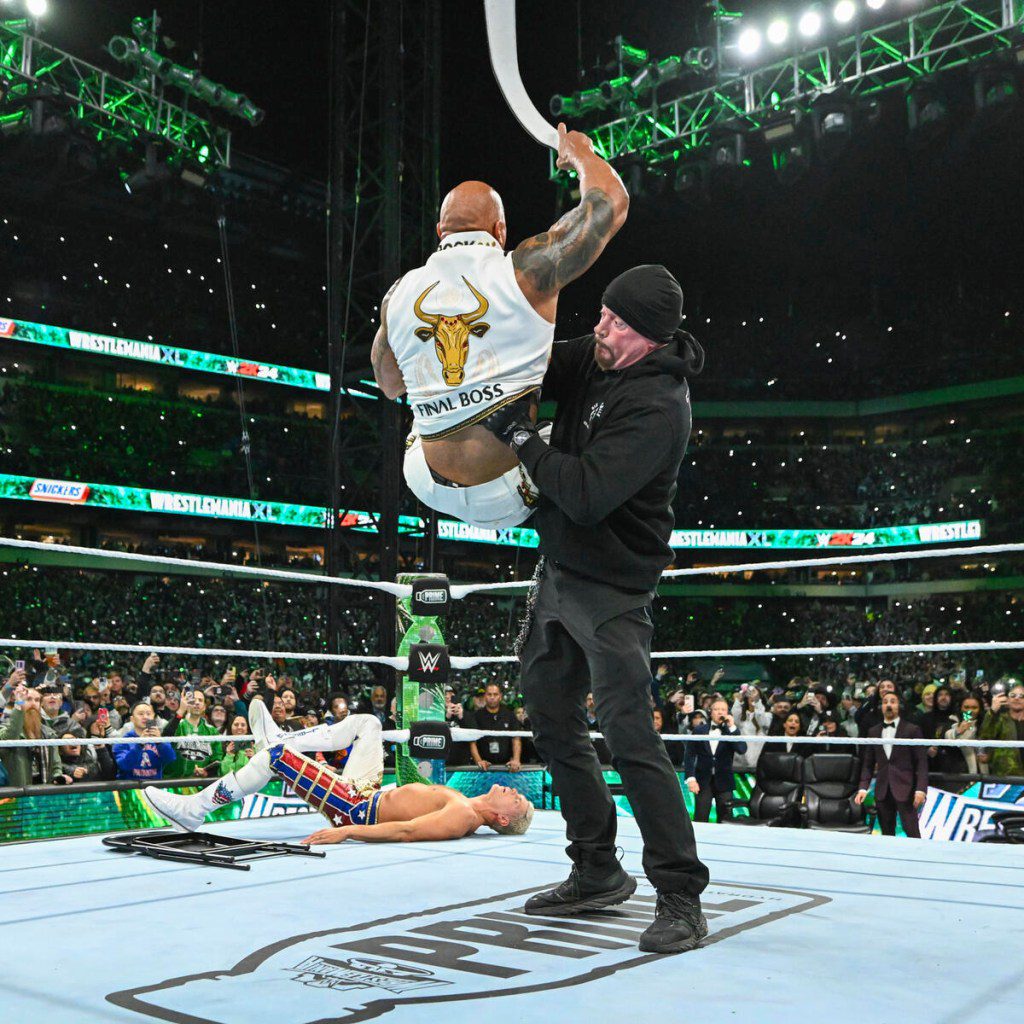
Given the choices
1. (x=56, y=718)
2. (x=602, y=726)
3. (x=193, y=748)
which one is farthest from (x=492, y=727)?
(x=602, y=726)

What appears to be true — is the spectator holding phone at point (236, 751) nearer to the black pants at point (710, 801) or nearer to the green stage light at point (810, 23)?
the black pants at point (710, 801)

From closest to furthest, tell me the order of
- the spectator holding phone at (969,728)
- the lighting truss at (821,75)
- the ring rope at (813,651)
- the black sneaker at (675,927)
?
1. the black sneaker at (675,927)
2. the ring rope at (813,651)
3. the spectator holding phone at (969,728)
4. the lighting truss at (821,75)

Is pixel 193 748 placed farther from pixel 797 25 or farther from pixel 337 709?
pixel 797 25

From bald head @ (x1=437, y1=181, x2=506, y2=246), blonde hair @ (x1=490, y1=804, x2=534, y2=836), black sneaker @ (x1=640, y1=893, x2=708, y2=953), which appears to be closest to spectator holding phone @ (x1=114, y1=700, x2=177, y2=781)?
blonde hair @ (x1=490, y1=804, x2=534, y2=836)

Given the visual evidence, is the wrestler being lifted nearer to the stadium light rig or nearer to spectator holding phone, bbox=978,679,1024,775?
spectator holding phone, bbox=978,679,1024,775

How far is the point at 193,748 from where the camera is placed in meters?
5.60

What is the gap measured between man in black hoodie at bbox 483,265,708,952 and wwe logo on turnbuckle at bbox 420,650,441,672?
1.09 metres

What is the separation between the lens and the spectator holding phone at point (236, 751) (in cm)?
510

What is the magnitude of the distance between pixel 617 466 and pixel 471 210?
0.57 metres

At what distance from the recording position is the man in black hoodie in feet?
5.28

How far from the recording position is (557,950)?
4.80 feet

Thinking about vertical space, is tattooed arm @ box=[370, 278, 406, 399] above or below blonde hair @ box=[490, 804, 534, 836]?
above

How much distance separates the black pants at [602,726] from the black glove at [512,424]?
250mm

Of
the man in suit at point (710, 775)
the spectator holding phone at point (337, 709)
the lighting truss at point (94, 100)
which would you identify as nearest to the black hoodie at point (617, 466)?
the man in suit at point (710, 775)
